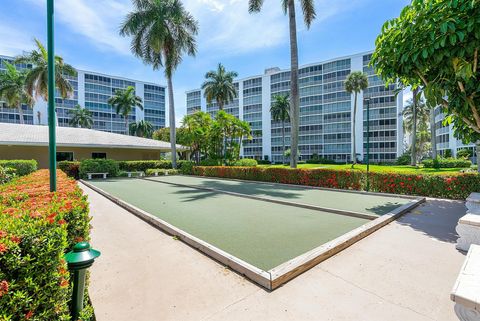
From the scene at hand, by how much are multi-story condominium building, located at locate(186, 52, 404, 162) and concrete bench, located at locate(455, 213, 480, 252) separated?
46.0 metres

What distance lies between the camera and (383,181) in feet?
37.8

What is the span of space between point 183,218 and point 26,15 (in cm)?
588

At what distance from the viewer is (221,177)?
21.0m

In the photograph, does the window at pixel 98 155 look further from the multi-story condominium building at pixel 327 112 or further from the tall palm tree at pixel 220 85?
the multi-story condominium building at pixel 327 112

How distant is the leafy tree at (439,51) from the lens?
568 centimetres

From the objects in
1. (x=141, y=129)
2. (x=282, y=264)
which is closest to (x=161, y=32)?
(x=282, y=264)

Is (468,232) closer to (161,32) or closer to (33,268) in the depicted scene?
(33,268)

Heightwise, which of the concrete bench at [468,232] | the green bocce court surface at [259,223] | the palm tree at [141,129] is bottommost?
the green bocce court surface at [259,223]

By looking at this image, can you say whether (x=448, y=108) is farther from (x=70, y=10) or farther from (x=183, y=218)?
(x=70, y=10)

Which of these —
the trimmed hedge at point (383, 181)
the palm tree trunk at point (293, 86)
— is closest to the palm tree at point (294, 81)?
the palm tree trunk at point (293, 86)

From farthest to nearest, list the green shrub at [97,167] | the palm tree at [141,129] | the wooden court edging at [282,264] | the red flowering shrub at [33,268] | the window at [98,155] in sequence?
the palm tree at [141,129] → the window at [98,155] → the green shrub at [97,167] → the wooden court edging at [282,264] → the red flowering shrub at [33,268]

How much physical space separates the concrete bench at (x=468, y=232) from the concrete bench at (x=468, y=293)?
7.47ft

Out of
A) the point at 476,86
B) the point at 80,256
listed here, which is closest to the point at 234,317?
the point at 80,256

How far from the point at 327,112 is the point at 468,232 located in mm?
63708
